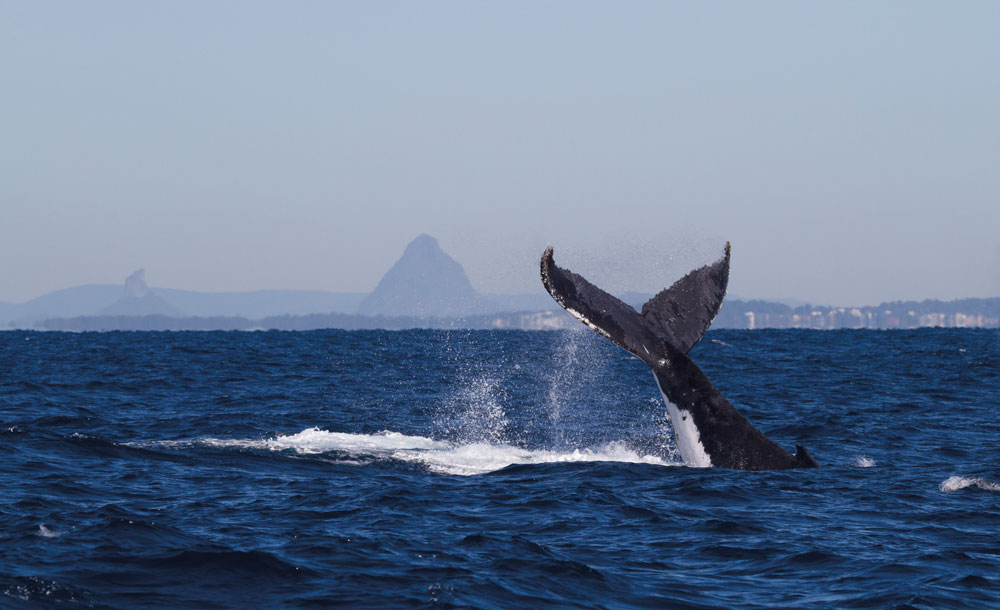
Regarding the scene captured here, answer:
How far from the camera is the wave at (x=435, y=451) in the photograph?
51.0 feet

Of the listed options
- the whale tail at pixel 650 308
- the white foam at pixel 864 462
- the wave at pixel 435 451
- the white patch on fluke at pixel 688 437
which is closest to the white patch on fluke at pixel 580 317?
the whale tail at pixel 650 308

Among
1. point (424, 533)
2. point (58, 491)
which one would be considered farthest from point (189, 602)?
point (58, 491)

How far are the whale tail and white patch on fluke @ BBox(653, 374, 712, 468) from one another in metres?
0.61

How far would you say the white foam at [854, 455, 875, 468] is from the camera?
15.0 m

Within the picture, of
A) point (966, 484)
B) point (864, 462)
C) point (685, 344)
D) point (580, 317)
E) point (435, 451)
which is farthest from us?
point (435, 451)

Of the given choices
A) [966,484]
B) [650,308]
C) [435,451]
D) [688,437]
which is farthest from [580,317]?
[435,451]

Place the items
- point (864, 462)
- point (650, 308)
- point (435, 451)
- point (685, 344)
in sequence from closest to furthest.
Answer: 1. point (685, 344)
2. point (650, 308)
3. point (864, 462)
4. point (435, 451)

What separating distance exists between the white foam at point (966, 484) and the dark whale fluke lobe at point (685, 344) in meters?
1.75

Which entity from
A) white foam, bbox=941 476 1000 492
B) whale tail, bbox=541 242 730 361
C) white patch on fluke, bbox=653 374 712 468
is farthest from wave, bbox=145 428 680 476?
white foam, bbox=941 476 1000 492

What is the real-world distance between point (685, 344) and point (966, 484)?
13.3ft

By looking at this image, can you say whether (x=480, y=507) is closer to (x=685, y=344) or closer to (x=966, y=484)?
(x=685, y=344)

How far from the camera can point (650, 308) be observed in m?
12.9

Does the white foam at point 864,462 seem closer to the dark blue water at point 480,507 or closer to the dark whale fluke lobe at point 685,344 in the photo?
the dark blue water at point 480,507

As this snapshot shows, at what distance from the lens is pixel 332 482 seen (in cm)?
1362
